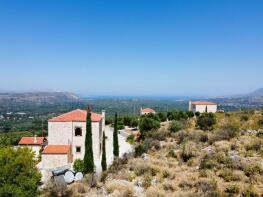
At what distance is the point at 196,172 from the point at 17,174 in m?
11.4

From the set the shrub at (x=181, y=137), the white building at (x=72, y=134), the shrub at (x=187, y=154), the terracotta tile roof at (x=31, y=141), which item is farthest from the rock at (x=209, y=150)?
the terracotta tile roof at (x=31, y=141)

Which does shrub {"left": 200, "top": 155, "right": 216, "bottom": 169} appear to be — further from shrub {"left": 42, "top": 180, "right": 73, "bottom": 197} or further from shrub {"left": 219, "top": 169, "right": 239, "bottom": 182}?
shrub {"left": 42, "top": 180, "right": 73, "bottom": 197}

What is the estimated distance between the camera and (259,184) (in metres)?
13.8

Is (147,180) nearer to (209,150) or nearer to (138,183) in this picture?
(138,183)

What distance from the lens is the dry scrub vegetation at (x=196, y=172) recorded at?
1361cm

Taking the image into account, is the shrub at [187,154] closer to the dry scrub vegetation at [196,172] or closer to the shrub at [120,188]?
the dry scrub vegetation at [196,172]

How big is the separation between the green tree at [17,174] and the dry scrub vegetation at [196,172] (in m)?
2.69

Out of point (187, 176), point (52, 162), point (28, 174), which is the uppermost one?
point (187, 176)

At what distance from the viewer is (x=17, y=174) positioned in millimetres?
19516

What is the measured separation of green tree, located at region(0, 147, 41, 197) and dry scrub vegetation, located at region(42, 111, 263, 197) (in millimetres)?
2690

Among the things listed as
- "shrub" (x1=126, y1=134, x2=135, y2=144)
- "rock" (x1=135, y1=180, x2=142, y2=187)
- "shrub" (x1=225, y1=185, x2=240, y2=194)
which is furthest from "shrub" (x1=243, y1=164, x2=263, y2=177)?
"shrub" (x1=126, y1=134, x2=135, y2=144)

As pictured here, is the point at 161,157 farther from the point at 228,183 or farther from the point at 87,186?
the point at 228,183

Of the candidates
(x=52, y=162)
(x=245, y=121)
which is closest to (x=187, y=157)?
(x=245, y=121)

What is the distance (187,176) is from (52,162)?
19.6 m
